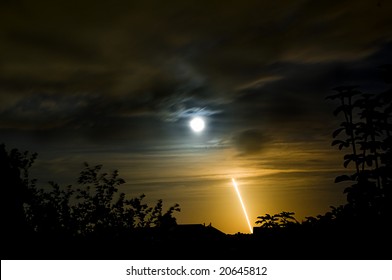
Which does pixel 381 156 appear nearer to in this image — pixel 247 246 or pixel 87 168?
pixel 247 246

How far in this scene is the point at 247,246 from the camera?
9914 millimetres

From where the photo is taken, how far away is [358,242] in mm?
9055

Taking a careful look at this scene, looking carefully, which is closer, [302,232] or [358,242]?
[358,242]

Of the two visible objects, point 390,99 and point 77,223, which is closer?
point 390,99
